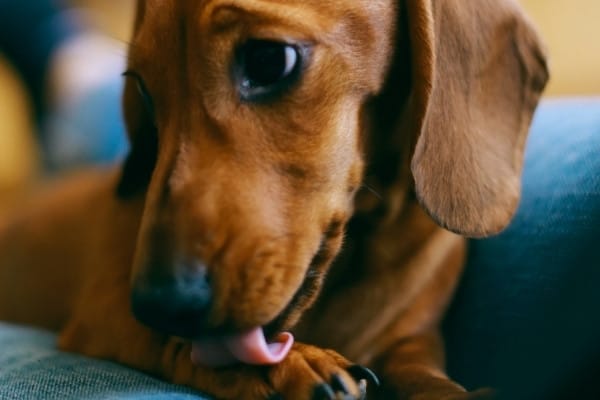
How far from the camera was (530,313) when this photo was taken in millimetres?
1174

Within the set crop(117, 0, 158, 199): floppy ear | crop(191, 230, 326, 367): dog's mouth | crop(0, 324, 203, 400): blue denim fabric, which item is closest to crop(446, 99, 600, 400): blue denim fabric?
crop(191, 230, 326, 367): dog's mouth

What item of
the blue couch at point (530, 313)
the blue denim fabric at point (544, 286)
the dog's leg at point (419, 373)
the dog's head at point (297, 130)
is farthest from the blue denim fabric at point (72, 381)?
the blue denim fabric at point (544, 286)

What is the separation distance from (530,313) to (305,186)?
1.19 feet

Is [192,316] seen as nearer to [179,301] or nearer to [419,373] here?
[179,301]

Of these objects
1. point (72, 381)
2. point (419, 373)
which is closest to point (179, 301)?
point (72, 381)

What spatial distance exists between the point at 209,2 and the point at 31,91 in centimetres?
342

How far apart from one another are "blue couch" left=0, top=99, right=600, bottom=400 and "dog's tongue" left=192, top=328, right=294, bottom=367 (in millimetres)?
53

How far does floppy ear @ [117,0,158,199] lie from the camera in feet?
4.68

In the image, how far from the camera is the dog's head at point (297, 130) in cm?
101

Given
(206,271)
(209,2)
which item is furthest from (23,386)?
(209,2)

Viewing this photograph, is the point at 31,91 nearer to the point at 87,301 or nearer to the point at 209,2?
the point at 87,301

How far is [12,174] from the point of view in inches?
160

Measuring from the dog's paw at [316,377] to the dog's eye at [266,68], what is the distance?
1.11 ft

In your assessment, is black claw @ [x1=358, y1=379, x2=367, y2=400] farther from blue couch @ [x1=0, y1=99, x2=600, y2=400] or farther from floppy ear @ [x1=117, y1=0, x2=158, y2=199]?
floppy ear @ [x1=117, y1=0, x2=158, y2=199]
